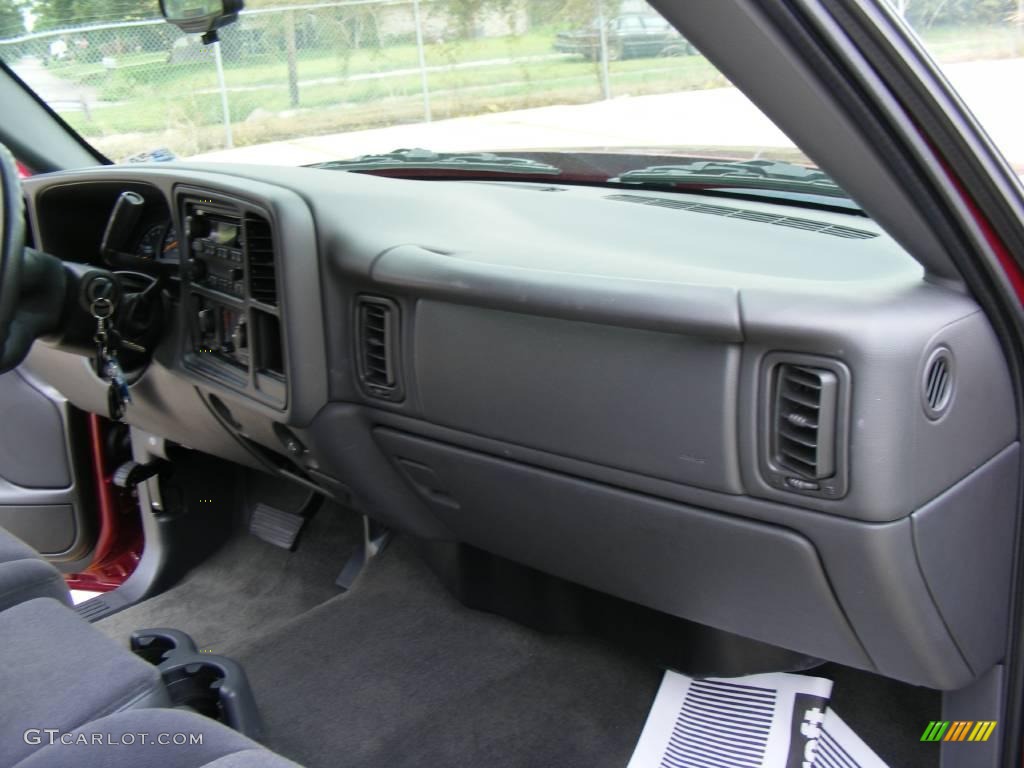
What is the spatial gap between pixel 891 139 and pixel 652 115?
51.6 inches

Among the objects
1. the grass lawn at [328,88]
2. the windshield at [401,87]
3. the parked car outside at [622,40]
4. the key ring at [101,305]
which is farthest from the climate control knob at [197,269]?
the parked car outside at [622,40]

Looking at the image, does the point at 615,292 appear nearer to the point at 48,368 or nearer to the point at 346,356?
the point at 346,356

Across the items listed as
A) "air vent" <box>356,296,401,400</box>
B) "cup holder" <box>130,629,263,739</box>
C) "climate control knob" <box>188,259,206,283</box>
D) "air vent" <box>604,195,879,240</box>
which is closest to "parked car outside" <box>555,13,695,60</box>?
"air vent" <box>604,195,879,240</box>

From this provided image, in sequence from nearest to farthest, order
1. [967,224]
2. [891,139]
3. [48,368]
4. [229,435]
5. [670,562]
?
[891,139]
[967,224]
[670,562]
[229,435]
[48,368]

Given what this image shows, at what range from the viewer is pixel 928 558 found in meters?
1.48

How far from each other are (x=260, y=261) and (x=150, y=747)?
3.52 ft

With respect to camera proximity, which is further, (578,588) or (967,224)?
(578,588)

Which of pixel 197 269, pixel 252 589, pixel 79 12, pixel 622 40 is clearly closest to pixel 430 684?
pixel 252 589

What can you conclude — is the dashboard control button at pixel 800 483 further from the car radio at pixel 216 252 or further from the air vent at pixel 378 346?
the car radio at pixel 216 252

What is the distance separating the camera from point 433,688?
246 centimetres

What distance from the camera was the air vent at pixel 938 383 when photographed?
4.54 ft

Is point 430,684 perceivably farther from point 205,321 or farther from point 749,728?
point 205,321

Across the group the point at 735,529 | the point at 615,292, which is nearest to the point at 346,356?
the point at 615,292
